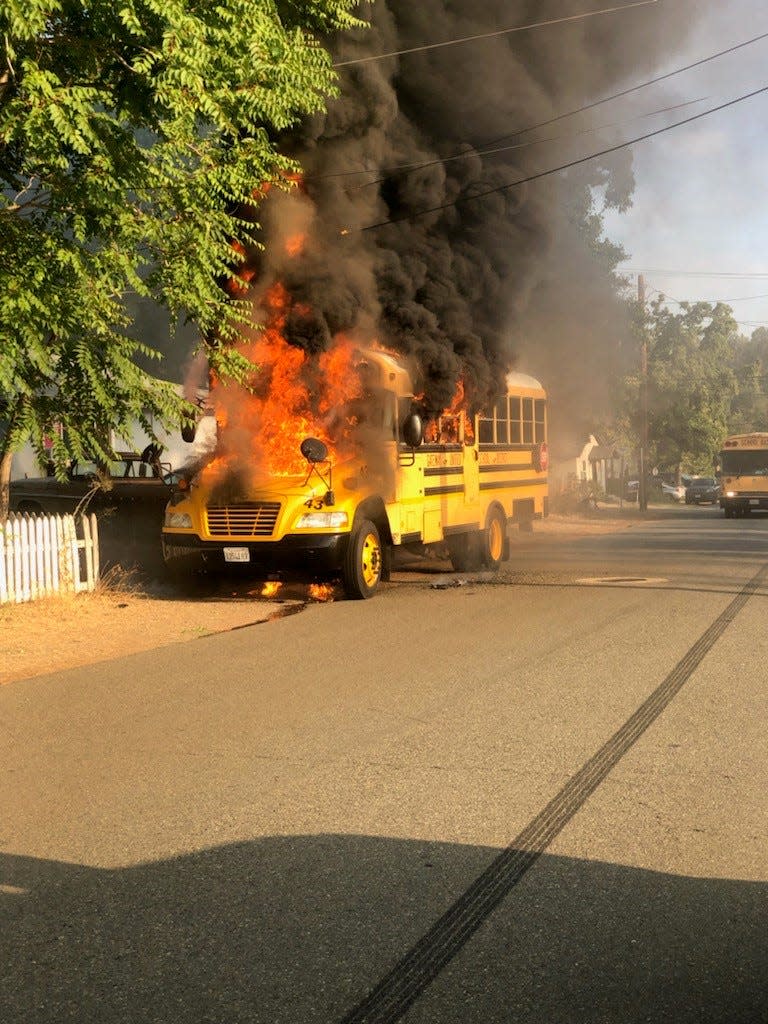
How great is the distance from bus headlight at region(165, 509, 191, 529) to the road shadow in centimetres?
936

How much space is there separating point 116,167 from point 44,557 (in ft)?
18.8

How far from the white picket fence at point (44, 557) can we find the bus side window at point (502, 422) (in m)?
6.50

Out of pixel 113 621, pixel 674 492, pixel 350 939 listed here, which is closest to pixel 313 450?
pixel 113 621

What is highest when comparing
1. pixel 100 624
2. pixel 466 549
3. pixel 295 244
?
pixel 295 244

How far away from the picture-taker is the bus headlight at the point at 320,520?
1361 cm

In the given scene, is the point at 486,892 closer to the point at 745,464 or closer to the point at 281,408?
the point at 281,408

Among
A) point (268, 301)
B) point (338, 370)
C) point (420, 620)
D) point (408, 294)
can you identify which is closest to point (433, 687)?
point (420, 620)

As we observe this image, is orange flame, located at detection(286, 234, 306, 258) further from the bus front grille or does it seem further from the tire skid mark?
the tire skid mark

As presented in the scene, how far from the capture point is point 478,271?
19422 mm

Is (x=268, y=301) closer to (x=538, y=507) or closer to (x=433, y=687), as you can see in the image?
(x=538, y=507)

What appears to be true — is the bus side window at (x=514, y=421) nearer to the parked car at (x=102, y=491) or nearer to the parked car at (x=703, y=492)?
the parked car at (x=102, y=491)

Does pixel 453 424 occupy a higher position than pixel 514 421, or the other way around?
pixel 514 421

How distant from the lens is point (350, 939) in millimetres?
3994

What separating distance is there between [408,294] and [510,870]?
13698 mm
